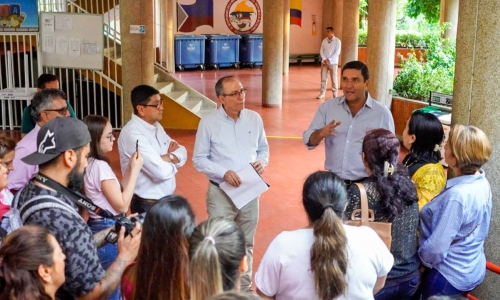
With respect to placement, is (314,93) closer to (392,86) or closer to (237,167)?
(392,86)

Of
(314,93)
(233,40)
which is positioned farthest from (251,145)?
(233,40)

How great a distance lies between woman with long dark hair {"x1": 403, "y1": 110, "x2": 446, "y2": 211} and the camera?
12.4 ft

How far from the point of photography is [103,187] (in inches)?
142

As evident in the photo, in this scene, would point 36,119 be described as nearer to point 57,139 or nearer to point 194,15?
point 57,139

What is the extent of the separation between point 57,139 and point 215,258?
1.00 m

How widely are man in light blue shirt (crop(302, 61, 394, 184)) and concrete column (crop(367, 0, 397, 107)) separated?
6199mm

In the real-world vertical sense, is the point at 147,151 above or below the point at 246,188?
above

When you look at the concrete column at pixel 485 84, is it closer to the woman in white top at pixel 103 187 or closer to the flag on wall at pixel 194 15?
the woman in white top at pixel 103 187

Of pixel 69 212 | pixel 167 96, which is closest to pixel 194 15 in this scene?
pixel 167 96

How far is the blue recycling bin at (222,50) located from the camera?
74.5 ft

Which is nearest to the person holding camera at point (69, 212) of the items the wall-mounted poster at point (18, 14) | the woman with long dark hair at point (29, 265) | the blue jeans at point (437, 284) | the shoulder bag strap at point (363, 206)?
the woman with long dark hair at point (29, 265)

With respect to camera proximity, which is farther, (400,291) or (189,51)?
(189,51)

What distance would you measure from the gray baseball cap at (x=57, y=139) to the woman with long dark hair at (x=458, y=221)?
6.16 ft

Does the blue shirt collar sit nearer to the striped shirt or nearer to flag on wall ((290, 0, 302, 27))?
Answer: the striped shirt
